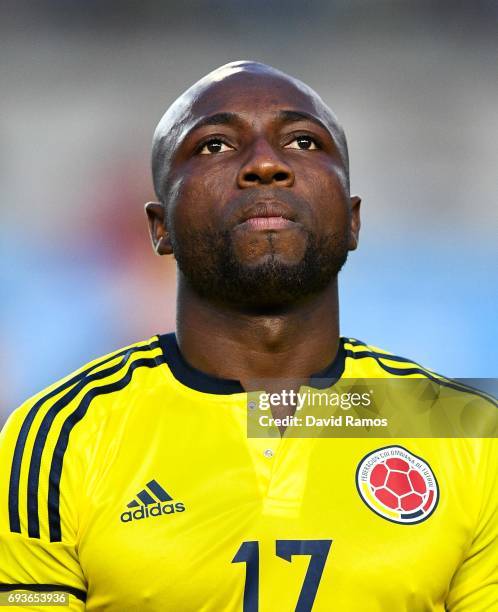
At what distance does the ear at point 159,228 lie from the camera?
92.5 inches

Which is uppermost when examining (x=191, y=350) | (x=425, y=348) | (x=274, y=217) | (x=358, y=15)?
(x=358, y=15)

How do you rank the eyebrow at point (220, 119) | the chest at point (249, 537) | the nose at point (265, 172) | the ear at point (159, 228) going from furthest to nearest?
the ear at point (159, 228) < the eyebrow at point (220, 119) < the nose at point (265, 172) < the chest at point (249, 537)

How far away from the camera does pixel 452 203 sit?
625cm

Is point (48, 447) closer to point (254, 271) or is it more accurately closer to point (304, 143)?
point (254, 271)

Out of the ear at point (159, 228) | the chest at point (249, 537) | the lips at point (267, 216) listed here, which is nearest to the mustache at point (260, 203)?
the lips at point (267, 216)

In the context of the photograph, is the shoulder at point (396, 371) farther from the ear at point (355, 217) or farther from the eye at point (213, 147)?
the eye at point (213, 147)

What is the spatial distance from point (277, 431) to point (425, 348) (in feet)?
12.1

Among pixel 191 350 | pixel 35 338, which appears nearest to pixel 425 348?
pixel 35 338

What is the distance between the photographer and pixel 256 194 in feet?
6.73

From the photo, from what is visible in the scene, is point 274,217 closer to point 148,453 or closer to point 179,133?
point 179,133

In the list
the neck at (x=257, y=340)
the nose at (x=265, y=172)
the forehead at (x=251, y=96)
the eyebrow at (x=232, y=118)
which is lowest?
the neck at (x=257, y=340)
